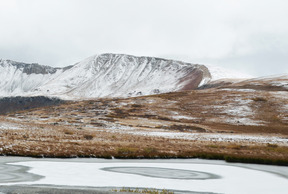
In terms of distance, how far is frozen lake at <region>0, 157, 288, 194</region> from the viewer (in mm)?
18875

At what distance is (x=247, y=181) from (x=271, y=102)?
12154cm

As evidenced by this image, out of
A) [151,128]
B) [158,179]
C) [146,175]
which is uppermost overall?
[158,179]

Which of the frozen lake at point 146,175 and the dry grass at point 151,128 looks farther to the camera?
the dry grass at point 151,128

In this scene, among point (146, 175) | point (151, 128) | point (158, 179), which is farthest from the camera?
point (151, 128)

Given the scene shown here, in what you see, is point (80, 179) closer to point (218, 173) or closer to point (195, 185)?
point (195, 185)

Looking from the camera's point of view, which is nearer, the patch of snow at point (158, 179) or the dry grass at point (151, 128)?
the patch of snow at point (158, 179)

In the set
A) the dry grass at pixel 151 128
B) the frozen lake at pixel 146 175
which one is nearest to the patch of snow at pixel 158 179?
the frozen lake at pixel 146 175

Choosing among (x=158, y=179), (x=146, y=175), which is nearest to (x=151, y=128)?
(x=146, y=175)

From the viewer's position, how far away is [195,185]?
19906 mm

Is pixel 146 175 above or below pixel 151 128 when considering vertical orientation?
above

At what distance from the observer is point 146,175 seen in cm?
2320

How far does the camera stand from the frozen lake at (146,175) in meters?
18.9

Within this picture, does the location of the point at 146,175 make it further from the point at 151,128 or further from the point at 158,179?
the point at 151,128

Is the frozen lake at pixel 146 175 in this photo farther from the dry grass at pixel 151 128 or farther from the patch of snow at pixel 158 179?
the dry grass at pixel 151 128
